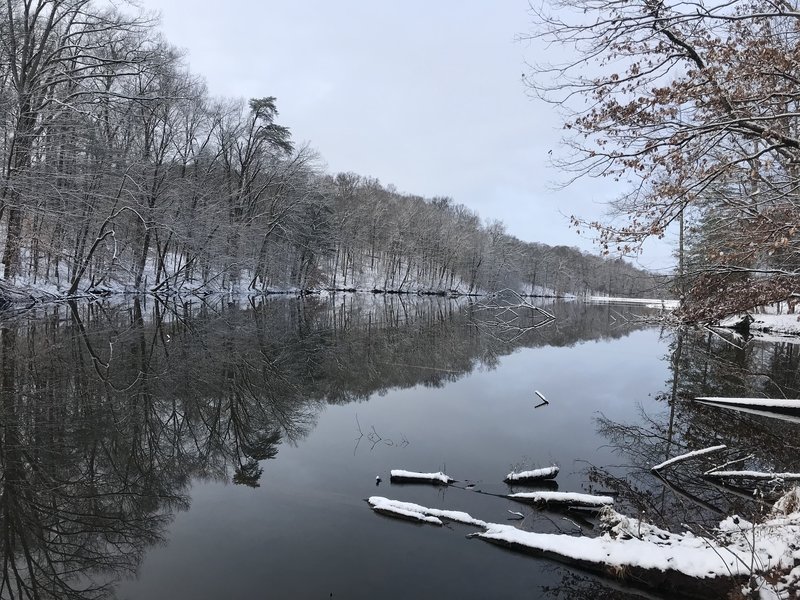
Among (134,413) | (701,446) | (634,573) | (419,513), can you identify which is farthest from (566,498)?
(134,413)

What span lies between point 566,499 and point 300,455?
13.3 ft

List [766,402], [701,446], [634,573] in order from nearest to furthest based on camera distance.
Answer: [634,573], [701,446], [766,402]

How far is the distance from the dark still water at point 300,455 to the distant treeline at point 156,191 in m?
3.18

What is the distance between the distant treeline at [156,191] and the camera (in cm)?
1931

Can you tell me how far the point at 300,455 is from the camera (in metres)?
7.24

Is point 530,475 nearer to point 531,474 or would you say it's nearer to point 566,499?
point 531,474

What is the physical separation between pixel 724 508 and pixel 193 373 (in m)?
10.9

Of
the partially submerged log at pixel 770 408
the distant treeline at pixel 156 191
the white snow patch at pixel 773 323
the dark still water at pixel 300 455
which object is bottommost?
the dark still water at pixel 300 455

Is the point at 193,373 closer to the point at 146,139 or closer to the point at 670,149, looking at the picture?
the point at 670,149

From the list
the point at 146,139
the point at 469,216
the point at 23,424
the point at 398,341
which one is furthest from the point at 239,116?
the point at 469,216

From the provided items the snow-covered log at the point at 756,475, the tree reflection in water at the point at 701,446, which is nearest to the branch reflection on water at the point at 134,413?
the tree reflection in water at the point at 701,446

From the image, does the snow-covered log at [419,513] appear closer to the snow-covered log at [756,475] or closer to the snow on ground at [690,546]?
the snow on ground at [690,546]

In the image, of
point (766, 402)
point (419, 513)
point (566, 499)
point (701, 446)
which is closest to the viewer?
point (419, 513)

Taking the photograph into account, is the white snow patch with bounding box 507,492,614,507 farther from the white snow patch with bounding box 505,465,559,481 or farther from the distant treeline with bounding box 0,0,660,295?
the distant treeline with bounding box 0,0,660,295
